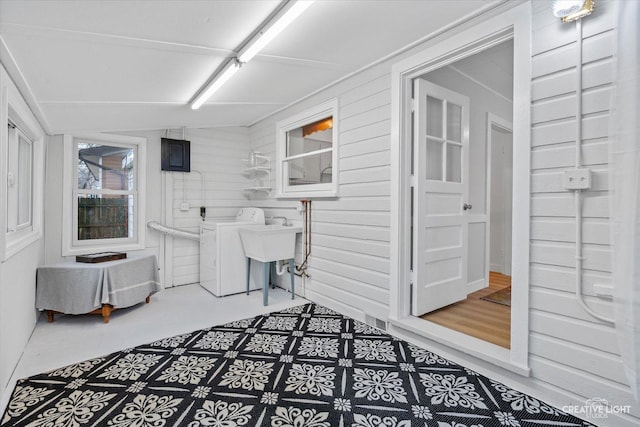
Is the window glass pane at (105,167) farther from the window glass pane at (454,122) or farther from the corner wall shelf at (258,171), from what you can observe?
the window glass pane at (454,122)

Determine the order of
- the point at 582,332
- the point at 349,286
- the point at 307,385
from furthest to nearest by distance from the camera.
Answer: the point at 349,286, the point at 307,385, the point at 582,332

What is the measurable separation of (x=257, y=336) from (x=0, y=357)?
1575 millimetres

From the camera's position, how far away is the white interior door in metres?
2.74

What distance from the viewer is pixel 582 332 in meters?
1.69

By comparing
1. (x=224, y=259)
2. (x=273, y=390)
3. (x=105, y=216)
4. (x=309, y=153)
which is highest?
(x=309, y=153)

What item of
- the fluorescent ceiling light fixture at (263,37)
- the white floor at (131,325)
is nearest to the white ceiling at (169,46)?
the fluorescent ceiling light fixture at (263,37)

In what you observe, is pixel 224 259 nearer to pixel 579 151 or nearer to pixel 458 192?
pixel 458 192

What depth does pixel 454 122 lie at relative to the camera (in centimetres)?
319

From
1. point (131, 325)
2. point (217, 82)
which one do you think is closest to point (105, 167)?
point (131, 325)

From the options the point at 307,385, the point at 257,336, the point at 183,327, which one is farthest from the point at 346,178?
the point at 183,327

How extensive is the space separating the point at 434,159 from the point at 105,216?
3907 millimetres

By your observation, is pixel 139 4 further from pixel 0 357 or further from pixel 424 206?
pixel 424 206

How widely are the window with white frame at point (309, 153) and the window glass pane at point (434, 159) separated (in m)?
0.90

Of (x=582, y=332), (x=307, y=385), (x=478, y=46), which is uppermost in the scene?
(x=478, y=46)
